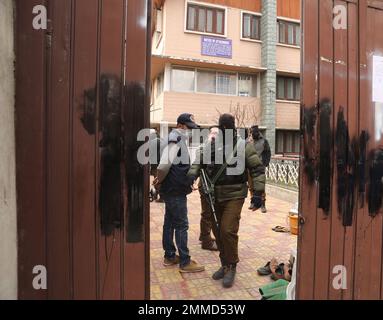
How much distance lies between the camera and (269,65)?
46.6 ft

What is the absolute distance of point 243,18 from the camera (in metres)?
14.1

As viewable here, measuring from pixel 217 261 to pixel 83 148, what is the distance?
2889 millimetres

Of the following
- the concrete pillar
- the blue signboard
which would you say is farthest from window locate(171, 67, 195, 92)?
the concrete pillar

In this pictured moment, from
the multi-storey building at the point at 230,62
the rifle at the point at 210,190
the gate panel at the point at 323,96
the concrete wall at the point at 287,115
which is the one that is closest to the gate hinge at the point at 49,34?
the gate panel at the point at 323,96

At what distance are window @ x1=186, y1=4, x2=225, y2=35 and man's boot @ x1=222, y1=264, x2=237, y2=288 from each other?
1240cm

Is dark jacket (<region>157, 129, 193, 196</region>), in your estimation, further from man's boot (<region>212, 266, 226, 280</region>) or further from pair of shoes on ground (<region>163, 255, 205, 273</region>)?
man's boot (<region>212, 266, 226, 280</region>)

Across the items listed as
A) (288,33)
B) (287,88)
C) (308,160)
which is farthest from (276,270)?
(288,33)

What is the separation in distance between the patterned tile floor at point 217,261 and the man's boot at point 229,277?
58 mm

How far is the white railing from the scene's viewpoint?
30.3 feet

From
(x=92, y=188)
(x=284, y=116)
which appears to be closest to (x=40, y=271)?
(x=92, y=188)

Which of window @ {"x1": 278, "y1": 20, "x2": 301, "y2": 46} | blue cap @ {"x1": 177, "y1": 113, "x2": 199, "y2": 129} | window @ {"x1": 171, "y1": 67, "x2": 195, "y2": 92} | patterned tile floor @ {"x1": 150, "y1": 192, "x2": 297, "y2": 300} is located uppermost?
window @ {"x1": 278, "y1": 20, "x2": 301, "y2": 46}

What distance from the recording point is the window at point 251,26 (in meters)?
14.2

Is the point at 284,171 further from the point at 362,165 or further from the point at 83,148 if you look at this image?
the point at 83,148

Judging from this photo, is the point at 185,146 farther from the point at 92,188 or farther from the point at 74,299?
the point at 74,299
